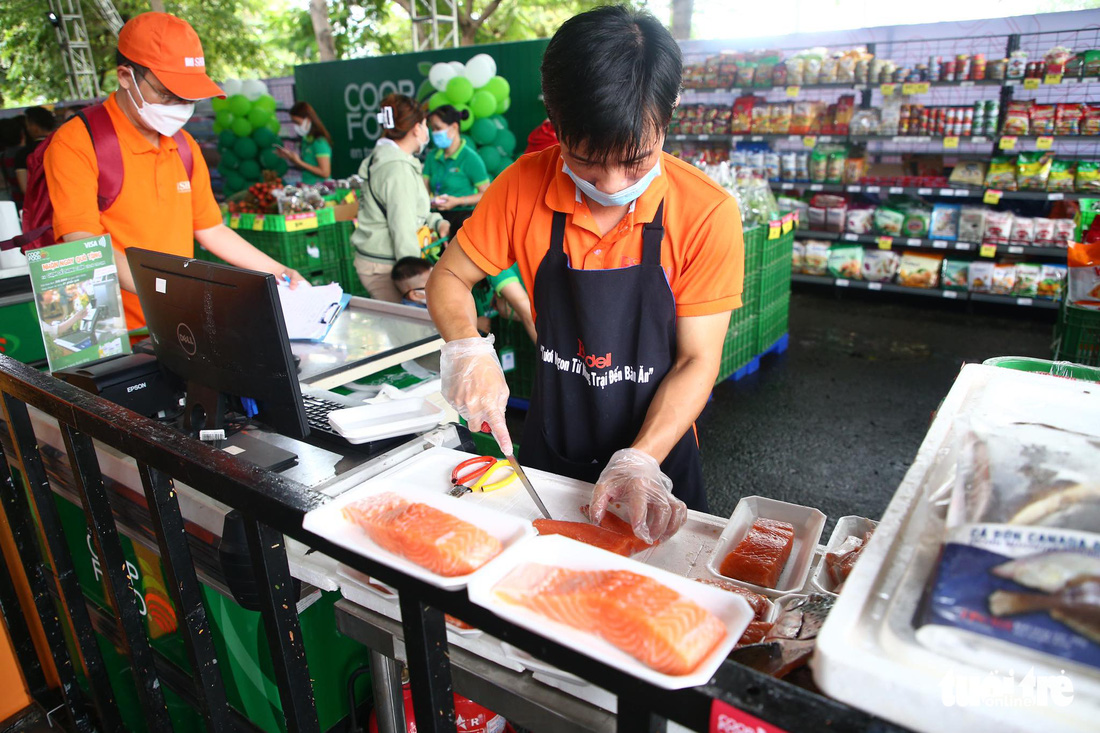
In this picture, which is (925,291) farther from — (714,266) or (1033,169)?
(714,266)

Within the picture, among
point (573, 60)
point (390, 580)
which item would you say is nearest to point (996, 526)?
point (390, 580)

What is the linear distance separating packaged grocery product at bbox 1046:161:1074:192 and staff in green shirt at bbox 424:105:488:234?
190 inches

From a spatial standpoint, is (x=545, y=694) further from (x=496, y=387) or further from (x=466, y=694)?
(x=496, y=387)

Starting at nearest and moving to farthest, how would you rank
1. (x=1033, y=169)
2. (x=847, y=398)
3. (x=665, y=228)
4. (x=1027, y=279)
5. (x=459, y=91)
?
(x=665, y=228) < (x=847, y=398) < (x=1033, y=169) < (x=1027, y=279) < (x=459, y=91)

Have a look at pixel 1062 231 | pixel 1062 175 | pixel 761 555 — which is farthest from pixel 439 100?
pixel 761 555

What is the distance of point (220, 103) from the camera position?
9.71 m

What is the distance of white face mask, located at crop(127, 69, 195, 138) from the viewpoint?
2725 mm

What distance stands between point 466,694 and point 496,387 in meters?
0.71

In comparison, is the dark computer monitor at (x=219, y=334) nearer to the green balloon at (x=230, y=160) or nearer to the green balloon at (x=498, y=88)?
the green balloon at (x=498, y=88)

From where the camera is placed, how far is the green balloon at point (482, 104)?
25.1 ft

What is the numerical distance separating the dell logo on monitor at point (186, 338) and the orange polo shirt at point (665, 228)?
814 millimetres

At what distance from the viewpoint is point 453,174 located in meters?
6.18

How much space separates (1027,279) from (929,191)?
116 centimetres

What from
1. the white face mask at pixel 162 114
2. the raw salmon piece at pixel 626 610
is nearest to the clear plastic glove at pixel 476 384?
the raw salmon piece at pixel 626 610
